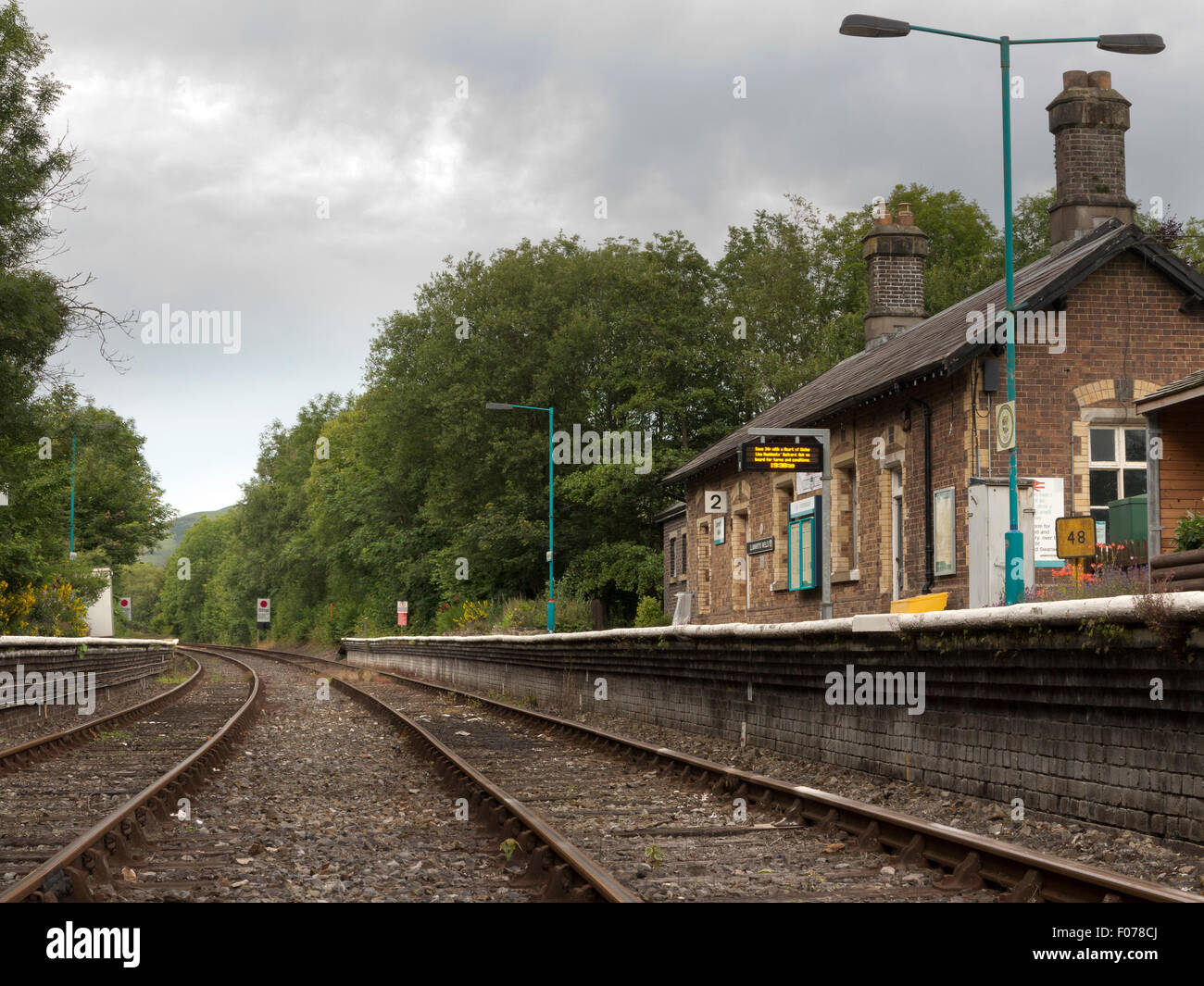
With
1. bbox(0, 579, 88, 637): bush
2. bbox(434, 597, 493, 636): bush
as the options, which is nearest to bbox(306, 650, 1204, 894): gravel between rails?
bbox(0, 579, 88, 637): bush

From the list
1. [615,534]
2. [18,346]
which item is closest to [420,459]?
[615,534]

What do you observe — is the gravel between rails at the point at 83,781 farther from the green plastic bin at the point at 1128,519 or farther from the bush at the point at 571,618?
the bush at the point at 571,618

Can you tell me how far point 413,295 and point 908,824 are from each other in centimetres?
6029

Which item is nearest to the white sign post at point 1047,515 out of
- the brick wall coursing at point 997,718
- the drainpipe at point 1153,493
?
the drainpipe at point 1153,493

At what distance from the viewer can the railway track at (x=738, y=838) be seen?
6742 mm

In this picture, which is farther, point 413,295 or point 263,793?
point 413,295

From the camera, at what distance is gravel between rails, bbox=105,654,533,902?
727cm

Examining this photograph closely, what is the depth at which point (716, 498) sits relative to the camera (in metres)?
33.3

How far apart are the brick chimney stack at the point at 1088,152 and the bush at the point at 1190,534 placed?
993 cm

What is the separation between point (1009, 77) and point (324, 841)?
1413 centimetres

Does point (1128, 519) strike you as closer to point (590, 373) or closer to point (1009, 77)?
point (1009, 77)

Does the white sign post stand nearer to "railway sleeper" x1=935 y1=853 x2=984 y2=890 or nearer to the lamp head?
the lamp head
